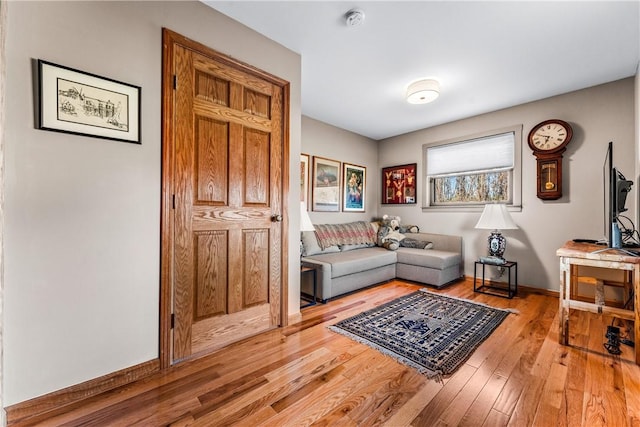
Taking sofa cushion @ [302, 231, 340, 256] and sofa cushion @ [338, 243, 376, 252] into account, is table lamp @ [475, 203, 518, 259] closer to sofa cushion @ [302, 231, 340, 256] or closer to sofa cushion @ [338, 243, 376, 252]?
sofa cushion @ [338, 243, 376, 252]

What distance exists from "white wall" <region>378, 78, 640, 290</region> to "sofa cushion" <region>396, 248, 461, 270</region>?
0.46m

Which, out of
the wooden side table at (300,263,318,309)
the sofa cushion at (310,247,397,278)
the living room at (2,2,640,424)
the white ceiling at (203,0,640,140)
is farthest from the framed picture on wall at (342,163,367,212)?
the living room at (2,2,640,424)

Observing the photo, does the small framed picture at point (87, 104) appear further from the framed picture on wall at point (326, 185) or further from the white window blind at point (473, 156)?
the white window blind at point (473, 156)

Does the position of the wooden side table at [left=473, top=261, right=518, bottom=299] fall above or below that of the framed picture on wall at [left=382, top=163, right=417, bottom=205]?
below

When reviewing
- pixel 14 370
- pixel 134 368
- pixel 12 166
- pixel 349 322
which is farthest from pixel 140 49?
pixel 349 322

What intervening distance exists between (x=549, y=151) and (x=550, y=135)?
0.21m

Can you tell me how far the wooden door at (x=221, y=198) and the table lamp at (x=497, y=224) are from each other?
2.66 meters

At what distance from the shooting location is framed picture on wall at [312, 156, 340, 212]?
4.34 metres

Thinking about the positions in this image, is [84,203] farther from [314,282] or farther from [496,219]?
[496,219]

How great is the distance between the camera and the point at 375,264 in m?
3.74

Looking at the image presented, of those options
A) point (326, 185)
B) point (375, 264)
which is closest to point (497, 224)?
point (375, 264)

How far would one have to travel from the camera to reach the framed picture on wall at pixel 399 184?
4.82 metres

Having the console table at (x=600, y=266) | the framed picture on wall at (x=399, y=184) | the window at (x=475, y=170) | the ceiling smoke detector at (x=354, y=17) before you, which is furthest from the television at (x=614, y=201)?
the framed picture on wall at (x=399, y=184)

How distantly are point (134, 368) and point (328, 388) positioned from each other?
119cm
